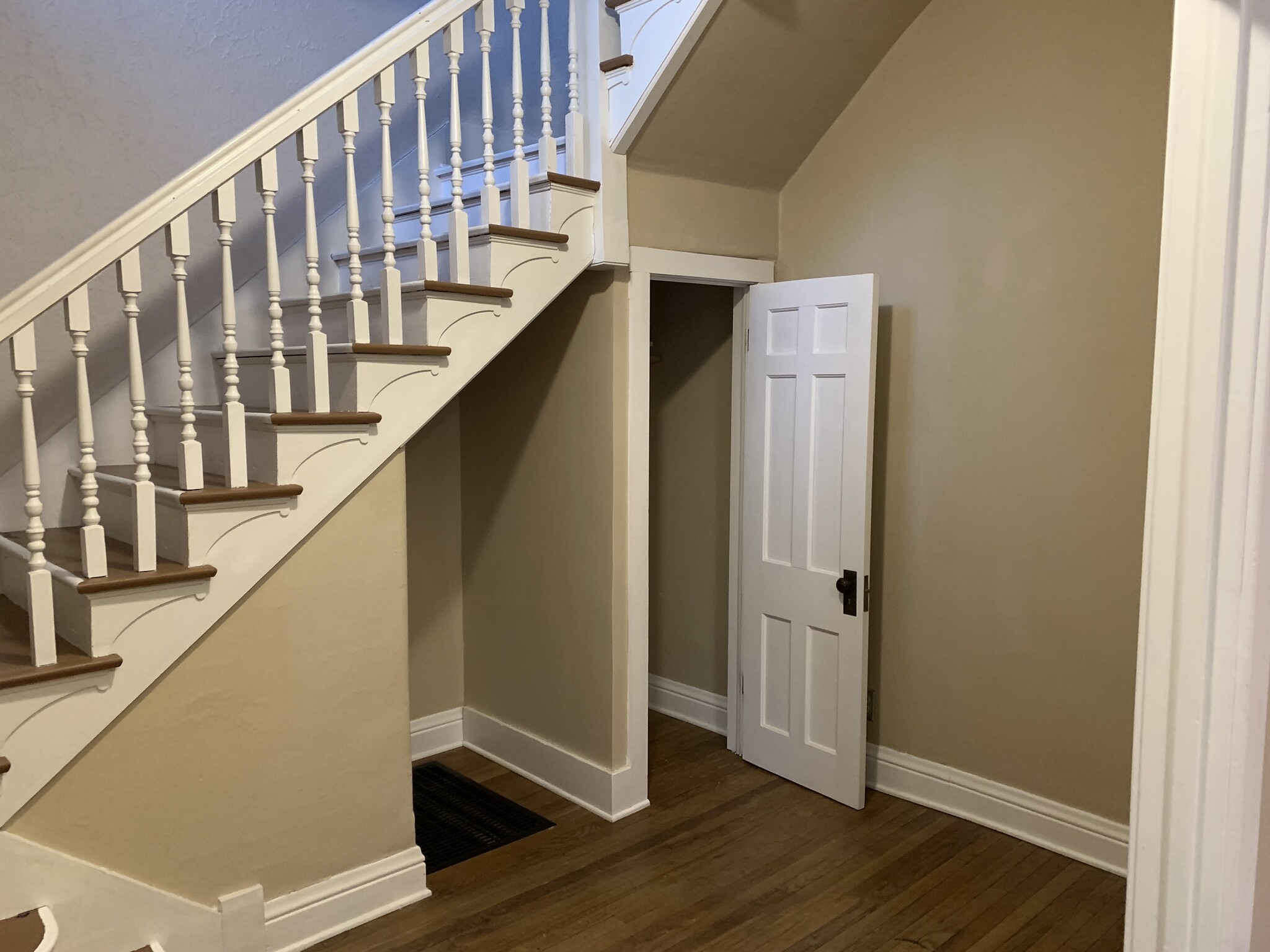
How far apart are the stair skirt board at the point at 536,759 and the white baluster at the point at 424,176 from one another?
190 cm

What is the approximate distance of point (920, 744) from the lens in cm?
365

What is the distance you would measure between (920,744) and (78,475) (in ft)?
10.0

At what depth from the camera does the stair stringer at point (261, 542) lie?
226 cm

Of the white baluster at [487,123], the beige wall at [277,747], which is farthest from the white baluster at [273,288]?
the white baluster at [487,123]

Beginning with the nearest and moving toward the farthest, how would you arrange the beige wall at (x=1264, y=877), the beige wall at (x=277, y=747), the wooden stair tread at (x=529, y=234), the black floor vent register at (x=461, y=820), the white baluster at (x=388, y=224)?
the beige wall at (x=1264, y=877) < the beige wall at (x=277, y=747) < the white baluster at (x=388, y=224) < the wooden stair tread at (x=529, y=234) < the black floor vent register at (x=461, y=820)

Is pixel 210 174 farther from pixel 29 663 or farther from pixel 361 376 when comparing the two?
pixel 29 663

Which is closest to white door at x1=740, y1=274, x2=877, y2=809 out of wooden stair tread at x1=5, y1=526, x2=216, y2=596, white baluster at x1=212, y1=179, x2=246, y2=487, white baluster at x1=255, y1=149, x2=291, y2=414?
white baluster at x1=255, y1=149, x2=291, y2=414

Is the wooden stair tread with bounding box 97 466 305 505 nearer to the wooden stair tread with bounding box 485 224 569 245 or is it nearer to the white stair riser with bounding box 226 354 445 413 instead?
the white stair riser with bounding box 226 354 445 413

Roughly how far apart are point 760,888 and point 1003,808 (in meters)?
0.95

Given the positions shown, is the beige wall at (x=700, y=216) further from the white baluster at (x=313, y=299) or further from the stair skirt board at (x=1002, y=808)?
the stair skirt board at (x=1002, y=808)

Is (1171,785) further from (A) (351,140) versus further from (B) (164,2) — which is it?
(B) (164,2)

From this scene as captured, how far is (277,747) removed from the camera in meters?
2.72

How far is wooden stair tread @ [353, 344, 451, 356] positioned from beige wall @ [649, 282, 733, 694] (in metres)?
1.64

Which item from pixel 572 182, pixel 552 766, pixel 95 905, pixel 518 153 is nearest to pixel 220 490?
pixel 95 905
